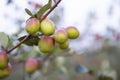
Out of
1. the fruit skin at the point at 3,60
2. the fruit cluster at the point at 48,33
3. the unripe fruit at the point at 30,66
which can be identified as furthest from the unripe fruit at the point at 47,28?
the unripe fruit at the point at 30,66

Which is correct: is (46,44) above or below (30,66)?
above

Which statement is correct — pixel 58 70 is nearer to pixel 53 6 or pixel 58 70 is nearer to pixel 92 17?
pixel 53 6

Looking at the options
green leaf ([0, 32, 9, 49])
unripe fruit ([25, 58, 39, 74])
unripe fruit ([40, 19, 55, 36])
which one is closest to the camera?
unripe fruit ([40, 19, 55, 36])

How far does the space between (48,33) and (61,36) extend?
0.12 feet

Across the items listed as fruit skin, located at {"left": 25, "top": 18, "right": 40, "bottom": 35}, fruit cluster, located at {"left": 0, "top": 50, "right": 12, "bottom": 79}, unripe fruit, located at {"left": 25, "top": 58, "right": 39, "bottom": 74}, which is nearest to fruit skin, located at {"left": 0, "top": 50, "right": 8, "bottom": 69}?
fruit cluster, located at {"left": 0, "top": 50, "right": 12, "bottom": 79}

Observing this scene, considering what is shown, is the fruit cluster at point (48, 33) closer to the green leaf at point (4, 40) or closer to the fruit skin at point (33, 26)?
the fruit skin at point (33, 26)

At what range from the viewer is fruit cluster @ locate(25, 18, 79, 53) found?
0.85m

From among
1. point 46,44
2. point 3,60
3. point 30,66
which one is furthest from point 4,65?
point 30,66

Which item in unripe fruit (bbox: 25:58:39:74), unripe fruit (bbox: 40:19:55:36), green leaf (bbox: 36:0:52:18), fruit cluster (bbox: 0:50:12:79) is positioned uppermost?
green leaf (bbox: 36:0:52:18)

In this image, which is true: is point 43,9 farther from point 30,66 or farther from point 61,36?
point 30,66

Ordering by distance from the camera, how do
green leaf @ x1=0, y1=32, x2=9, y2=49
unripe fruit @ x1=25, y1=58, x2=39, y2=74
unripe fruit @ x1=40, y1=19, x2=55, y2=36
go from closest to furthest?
unripe fruit @ x1=40, y1=19, x2=55, y2=36 → green leaf @ x1=0, y1=32, x2=9, y2=49 → unripe fruit @ x1=25, y1=58, x2=39, y2=74

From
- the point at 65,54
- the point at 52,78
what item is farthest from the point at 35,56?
the point at 52,78

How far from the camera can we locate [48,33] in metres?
0.85

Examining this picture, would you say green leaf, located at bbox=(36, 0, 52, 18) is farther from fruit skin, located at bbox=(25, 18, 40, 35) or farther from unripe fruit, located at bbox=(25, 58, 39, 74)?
unripe fruit, located at bbox=(25, 58, 39, 74)
